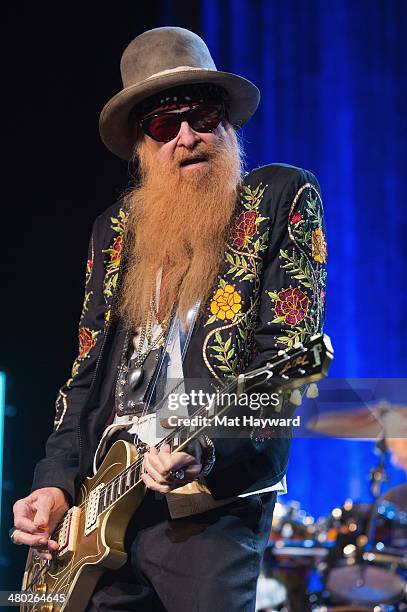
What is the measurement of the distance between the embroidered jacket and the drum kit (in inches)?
90.7

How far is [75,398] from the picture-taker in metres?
2.52

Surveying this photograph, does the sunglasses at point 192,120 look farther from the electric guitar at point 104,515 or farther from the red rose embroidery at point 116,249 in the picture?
the electric guitar at point 104,515

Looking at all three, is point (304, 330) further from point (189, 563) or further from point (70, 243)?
point (70, 243)

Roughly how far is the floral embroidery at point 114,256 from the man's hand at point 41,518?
56cm

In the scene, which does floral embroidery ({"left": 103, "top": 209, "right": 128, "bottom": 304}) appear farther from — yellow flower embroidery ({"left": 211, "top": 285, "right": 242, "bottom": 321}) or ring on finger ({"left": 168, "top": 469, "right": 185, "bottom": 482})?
ring on finger ({"left": 168, "top": 469, "right": 185, "bottom": 482})

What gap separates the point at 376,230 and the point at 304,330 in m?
4.34

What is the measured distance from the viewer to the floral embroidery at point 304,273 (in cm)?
209

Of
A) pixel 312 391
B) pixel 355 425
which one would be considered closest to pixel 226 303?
pixel 312 391

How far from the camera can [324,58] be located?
247 inches

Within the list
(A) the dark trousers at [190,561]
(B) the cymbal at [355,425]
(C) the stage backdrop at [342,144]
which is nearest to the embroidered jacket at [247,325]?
(A) the dark trousers at [190,561]

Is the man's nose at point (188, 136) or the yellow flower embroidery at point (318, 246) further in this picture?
the man's nose at point (188, 136)

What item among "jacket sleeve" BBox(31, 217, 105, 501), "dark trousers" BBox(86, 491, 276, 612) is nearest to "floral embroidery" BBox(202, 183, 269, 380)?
"dark trousers" BBox(86, 491, 276, 612)

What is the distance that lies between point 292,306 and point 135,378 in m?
0.45

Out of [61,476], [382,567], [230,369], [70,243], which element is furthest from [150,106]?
[382,567]
